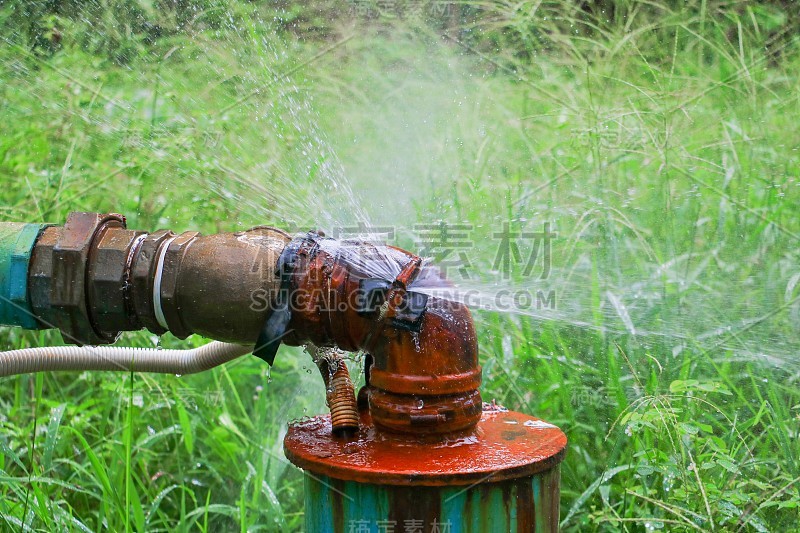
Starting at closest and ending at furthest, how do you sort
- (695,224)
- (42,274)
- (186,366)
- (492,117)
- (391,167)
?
1. (42,274)
2. (186,366)
3. (695,224)
4. (391,167)
5. (492,117)

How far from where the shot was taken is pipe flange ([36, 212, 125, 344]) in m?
1.48

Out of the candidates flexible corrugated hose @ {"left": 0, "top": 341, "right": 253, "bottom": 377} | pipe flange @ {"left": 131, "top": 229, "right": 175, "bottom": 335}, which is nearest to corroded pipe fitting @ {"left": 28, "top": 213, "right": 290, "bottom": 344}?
pipe flange @ {"left": 131, "top": 229, "right": 175, "bottom": 335}

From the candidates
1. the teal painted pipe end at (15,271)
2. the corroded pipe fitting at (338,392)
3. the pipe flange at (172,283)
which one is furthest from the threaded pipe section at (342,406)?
the teal painted pipe end at (15,271)

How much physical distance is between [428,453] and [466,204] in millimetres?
1549

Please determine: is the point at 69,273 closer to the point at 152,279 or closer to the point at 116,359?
the point at 152,279

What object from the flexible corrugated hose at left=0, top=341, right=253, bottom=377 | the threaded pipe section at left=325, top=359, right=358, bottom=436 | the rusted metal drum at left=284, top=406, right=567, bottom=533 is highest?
the flexible corrugated hose at left=0, top=341, right=253, bottom=377

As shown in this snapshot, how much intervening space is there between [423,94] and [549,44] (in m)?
0.82

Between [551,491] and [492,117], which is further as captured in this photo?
[492,117]

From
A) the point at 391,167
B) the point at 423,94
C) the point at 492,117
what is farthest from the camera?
the point at 492,117

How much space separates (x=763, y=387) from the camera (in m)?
2.25

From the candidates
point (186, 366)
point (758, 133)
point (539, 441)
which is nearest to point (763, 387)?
point (539, 441)

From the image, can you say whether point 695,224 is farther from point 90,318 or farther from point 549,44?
point 90,318

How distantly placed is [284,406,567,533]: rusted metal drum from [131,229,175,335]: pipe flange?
1.23 ft

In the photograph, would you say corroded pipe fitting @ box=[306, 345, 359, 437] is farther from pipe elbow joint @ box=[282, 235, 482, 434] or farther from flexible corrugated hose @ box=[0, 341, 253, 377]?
flexible corrugated hose @ box=[0, 341, 253, 377]
